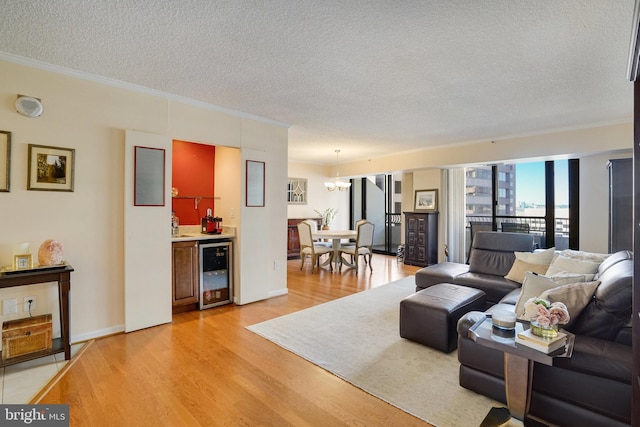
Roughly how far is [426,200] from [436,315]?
4555 millimetres

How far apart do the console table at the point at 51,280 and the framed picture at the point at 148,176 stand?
943mm

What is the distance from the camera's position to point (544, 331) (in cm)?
167

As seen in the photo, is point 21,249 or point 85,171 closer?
point 21,249

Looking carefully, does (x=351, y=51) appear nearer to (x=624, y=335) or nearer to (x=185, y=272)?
(x=624, y=335)

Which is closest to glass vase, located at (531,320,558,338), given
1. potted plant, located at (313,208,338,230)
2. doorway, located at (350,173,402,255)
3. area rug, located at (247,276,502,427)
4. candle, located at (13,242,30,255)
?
area rug, located at (247,276,502,427)

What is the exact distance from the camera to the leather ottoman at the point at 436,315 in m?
2.74

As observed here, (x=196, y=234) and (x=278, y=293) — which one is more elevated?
(x=196, y=234)

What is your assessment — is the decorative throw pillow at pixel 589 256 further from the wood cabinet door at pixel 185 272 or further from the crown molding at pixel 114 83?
the wood cabinet door at pixel 185 272

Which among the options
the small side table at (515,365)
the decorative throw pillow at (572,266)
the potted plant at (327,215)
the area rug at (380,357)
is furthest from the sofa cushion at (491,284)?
the potted plant at (327,215)

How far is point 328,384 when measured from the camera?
2279mm

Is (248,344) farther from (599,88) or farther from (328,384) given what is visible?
(599,88)

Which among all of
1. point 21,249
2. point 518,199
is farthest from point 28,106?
point 518,199

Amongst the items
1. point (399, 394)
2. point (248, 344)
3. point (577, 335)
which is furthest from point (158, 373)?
point (577, 335)

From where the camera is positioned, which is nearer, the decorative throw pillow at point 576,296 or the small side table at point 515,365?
the small side table at point 515,365
